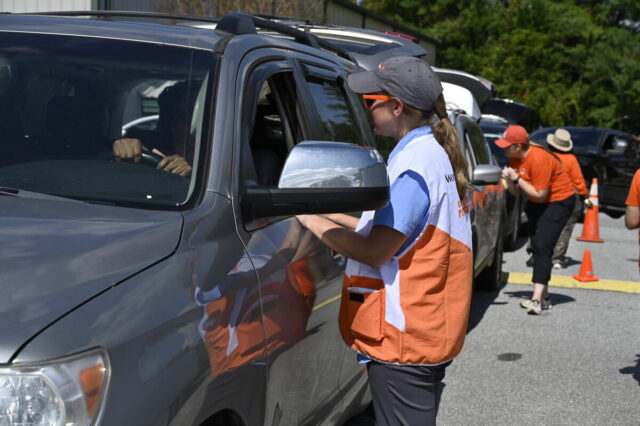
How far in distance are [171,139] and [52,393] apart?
1256mm

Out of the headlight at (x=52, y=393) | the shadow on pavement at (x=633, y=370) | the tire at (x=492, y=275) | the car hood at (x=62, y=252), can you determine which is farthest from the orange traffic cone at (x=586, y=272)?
the headlight at (x=52, y=393)

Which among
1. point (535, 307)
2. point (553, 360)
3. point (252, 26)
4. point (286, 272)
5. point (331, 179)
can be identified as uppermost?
point (252, 26)

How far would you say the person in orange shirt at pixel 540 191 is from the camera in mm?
8977

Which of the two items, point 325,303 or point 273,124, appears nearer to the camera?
point 325,303

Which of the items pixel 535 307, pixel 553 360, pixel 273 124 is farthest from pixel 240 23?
pixel 535 307

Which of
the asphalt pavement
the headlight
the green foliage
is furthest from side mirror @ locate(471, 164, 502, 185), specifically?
the green foliage

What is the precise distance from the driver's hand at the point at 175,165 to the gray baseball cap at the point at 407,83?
704 millimetres

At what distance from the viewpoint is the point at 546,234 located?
9.05 metres

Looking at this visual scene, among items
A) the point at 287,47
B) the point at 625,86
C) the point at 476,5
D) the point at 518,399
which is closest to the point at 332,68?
the point at 287,47

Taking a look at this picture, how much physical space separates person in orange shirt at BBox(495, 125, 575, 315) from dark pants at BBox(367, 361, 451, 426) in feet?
20.0

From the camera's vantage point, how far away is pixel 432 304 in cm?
306

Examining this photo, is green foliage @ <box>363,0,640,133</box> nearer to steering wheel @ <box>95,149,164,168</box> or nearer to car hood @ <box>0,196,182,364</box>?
steering wheel @ <box>95,149,164,168</box>

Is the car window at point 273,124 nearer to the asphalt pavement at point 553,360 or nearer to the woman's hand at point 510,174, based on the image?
the asphalt pavement at point 553,360

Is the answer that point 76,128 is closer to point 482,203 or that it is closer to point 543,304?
point 482,203
